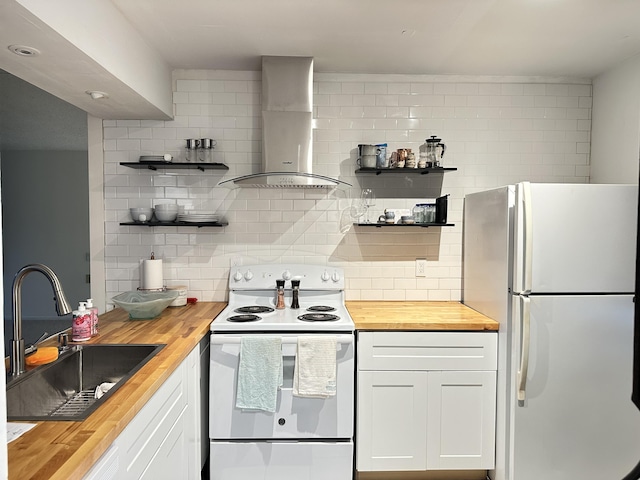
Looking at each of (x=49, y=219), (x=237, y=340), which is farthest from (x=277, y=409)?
(x=49, y=219)

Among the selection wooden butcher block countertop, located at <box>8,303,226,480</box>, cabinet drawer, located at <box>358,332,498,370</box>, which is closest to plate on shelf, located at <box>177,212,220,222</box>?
wooden butcher block countertop, located at <box>8,303,226,480</box>

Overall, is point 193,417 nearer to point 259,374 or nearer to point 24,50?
point 259,374

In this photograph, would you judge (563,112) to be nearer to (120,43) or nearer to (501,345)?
(501,345)

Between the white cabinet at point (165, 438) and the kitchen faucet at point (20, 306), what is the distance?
46 cm

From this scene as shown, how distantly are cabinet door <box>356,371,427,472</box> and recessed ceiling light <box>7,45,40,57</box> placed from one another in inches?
84.1

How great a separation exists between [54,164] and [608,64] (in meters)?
5.99

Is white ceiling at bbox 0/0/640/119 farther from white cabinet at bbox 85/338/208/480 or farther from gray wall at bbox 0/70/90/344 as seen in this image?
gray wall at bbox 0/70/90/344

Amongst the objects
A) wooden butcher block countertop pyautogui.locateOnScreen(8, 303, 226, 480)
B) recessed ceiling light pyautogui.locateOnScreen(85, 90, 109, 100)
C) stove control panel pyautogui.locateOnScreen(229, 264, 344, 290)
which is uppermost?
recessed ceiling light pyautogui.locateOnScreen(85, 90, 109, 100)

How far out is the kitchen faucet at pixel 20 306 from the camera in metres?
1.58

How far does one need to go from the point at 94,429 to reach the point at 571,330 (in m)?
2.19

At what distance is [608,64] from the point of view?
116 inches

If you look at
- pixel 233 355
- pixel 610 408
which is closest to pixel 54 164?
pixel 233 355

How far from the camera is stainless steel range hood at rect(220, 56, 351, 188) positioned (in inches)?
113

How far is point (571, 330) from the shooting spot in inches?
92.2
